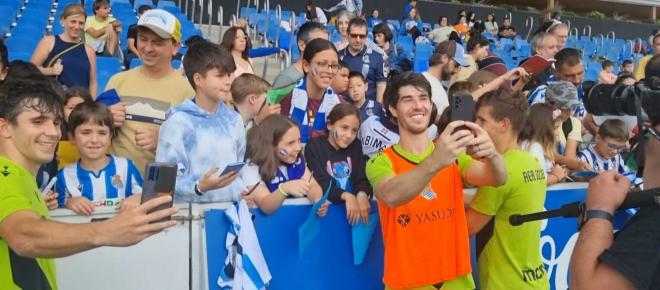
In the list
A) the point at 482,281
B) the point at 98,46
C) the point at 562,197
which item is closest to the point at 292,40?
the point at 98,46

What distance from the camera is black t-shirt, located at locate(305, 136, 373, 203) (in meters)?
3.77

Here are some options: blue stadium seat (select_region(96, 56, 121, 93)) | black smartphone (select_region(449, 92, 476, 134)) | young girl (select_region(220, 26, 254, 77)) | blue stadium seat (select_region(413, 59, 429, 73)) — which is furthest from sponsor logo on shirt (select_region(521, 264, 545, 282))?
blue stadium seat (select_region(413, 59, 429, 73))

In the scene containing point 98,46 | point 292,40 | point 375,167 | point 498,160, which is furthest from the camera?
point 292,40

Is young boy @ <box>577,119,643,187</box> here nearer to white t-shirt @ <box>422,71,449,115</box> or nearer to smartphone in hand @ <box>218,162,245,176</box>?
white t-shirt @ <box>422,71,449,115</box>

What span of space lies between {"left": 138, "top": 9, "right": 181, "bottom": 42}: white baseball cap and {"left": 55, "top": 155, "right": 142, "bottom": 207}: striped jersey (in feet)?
2.53

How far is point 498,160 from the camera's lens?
2.97 m

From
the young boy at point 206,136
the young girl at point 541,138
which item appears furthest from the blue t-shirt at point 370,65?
the young boy at point 206,136

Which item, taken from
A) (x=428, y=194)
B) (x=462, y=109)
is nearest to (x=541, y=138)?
(x=428, y=194)

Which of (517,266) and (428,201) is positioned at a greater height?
(428,201)

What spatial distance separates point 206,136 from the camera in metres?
3.30

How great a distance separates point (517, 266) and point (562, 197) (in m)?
1.33

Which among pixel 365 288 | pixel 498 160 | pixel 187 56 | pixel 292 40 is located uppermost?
pixel 292 40

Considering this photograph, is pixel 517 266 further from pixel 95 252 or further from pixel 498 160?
pixel 95 252

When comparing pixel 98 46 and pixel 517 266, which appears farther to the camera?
pixel 98 46
